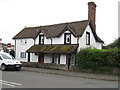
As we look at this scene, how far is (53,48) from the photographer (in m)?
27.7

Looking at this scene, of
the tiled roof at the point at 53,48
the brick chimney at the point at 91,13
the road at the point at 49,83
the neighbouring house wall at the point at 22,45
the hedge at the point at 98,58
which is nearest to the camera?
the road at the point at 49,83

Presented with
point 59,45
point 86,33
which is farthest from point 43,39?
point 86,33

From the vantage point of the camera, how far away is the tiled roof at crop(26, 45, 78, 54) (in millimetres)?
25644

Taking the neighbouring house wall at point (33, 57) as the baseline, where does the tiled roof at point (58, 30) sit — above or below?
above

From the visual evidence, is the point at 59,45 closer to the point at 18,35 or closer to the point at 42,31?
the point at 42,31

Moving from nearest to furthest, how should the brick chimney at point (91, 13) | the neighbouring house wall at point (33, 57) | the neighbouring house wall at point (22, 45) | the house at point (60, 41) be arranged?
the house at point (60, 41) → the brick chimney at point (91, 13) → the neighbouring house wall at point (33, 57) → the neighbouring house wall at point (22, 45)

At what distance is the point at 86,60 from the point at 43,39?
1011 cm

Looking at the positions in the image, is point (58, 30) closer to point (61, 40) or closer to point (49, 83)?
point (61, 40)

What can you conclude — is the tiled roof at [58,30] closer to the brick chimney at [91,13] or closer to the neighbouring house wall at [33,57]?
the brick chimney at [91,13]

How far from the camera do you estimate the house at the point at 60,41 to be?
2681cm

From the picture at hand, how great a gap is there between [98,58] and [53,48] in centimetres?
795

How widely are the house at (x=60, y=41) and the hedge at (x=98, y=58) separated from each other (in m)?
2.74

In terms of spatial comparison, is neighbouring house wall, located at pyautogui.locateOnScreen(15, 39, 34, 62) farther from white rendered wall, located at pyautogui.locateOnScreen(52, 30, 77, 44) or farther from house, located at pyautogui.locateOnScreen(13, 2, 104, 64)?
white rendered wall, located at pyautogui.locateOnScreen(52, 30, 77, 44)

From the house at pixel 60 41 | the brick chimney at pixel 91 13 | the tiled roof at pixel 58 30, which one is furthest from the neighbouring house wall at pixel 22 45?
the brick chimney at pixel 91 13
